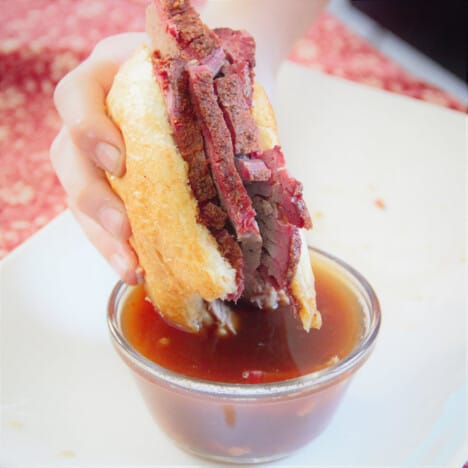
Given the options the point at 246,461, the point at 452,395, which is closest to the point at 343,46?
the point at 452,395

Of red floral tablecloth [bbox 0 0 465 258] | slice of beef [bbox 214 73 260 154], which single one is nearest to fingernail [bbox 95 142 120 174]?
slice of beef [bbox 214 73 260 154]

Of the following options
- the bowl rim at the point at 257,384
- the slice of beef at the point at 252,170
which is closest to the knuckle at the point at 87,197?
the bowl rim at the point at 257,384

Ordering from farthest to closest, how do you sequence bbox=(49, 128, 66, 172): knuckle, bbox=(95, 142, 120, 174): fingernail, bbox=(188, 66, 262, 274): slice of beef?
bbox=(49, 128, 66, 172): knuckle → bbox=(95, 142, 120, 174): fingernail → bbox=(188, 66, 262, 274): slice of beef

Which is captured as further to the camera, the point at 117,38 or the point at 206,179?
the point at 117,38

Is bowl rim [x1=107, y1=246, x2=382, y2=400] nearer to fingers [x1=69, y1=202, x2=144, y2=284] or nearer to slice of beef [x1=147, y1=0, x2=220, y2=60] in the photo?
fingers [x1=69, y1=202, x2=144, y2=284]

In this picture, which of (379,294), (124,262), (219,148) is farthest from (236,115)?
(379,294)

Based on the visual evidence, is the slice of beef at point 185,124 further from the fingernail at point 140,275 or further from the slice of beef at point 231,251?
the fingernail at point 140,275

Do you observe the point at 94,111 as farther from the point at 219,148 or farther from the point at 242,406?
the point at 242,406

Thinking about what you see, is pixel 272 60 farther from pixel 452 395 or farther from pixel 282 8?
pixel 452 395
